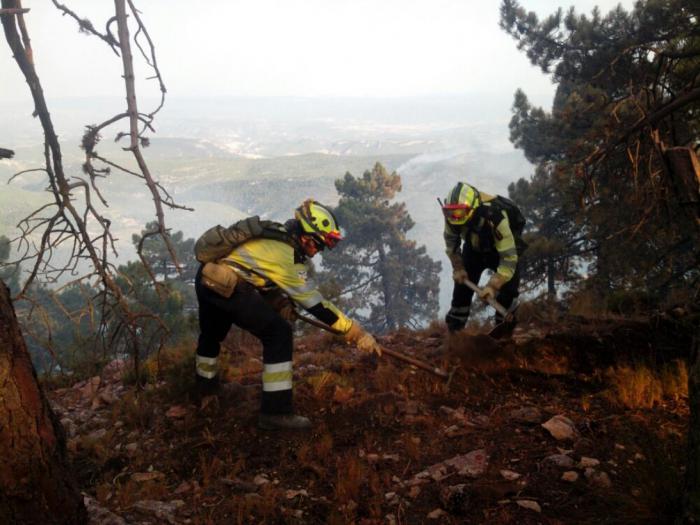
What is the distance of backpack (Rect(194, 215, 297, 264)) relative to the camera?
13.6 feet

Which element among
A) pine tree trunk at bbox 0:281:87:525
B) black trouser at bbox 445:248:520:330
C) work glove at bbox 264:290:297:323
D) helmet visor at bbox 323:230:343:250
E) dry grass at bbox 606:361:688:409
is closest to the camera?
pine tree trunk at bbox 0:281:87:525

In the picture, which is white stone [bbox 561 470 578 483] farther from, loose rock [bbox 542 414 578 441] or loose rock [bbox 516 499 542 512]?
loose rock [bbox 542 414 578 441]

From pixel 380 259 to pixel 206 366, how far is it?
91.1 feet

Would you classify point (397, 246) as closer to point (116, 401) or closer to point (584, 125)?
point (584, 125)

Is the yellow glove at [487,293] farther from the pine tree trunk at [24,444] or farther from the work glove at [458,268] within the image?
the pine tree trunk at [24,444]

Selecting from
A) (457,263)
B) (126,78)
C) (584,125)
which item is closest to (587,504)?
(457,263)

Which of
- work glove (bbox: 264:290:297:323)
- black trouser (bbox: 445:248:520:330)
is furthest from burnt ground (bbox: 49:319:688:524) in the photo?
work glove (bbox: 264:290:297:323)

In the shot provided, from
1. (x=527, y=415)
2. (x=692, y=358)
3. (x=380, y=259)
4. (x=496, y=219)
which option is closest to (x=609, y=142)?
(x=496, y=219)

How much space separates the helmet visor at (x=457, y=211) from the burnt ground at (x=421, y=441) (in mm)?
1240

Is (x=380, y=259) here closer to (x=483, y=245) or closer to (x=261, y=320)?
(x=483, y=245)

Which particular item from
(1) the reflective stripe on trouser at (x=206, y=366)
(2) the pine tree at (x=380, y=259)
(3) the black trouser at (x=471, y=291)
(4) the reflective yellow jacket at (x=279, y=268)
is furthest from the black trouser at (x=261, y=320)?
(2) the pine tree at (x=380, y=259)

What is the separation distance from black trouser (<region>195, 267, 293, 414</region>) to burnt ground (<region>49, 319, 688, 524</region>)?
12.0 inches

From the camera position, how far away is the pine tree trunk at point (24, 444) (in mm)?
2164

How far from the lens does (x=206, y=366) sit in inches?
189
